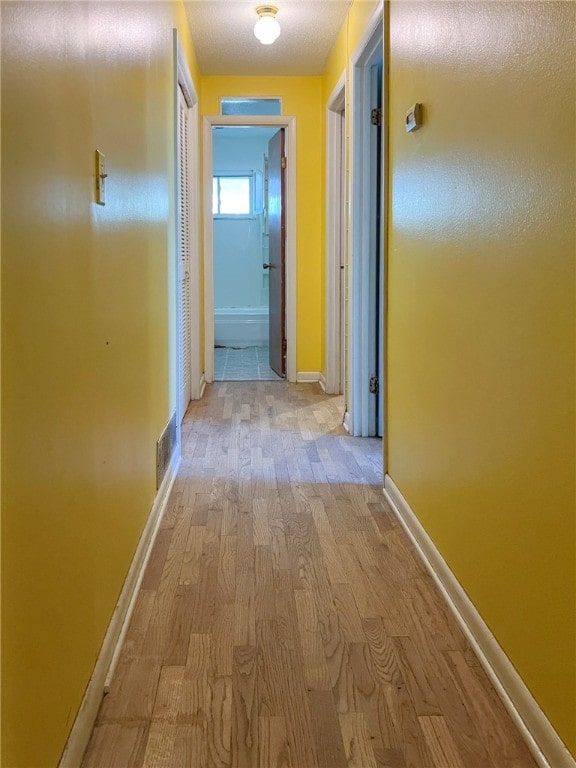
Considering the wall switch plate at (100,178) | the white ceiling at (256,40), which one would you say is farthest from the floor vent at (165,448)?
the white ceiling at (256,40)

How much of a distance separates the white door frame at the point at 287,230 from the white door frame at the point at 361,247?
1720 mm

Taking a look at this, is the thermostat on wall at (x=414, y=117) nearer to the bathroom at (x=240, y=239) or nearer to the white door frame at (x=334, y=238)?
the white door frame at (x=334, y=238)

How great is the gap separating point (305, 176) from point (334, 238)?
735mm

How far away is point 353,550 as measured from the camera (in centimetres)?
250

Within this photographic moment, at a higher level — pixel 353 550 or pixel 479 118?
pixel 479 118

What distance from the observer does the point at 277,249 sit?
239 inches

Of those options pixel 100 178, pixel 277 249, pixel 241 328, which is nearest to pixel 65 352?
pixel 100 178

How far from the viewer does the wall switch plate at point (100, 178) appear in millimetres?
1663

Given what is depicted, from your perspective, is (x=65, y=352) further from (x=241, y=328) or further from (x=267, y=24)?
(x=241, y=328)

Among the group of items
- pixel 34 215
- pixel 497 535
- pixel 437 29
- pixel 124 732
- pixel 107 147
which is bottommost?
pixel 124 732

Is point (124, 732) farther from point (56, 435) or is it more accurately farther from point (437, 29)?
point (437, 29)

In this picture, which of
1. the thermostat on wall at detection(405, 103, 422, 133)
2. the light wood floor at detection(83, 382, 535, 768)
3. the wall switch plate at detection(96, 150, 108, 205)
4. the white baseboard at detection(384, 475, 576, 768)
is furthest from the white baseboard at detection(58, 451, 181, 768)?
the thermostat on wall at detection(405, 103, 422, 133)

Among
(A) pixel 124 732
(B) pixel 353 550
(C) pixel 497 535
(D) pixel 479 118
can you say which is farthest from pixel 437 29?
(A) pixel 124 732

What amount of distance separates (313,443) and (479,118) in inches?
94.2
